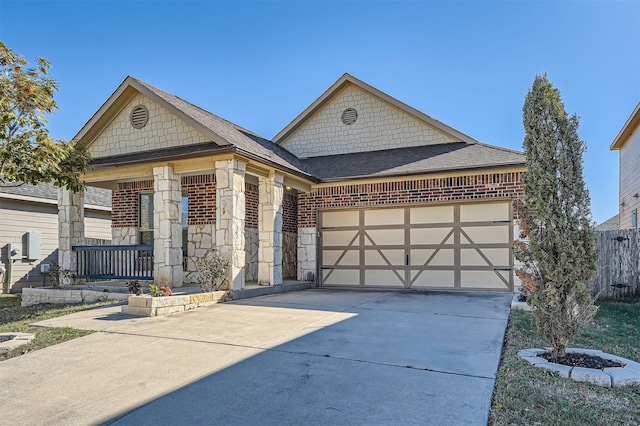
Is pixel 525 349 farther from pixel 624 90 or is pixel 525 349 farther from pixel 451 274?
pixel 624 90

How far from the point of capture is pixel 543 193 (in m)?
4.42

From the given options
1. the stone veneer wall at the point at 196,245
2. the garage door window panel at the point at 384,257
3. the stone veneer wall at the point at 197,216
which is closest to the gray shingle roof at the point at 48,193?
the stone veneer wall at the point at 197,216

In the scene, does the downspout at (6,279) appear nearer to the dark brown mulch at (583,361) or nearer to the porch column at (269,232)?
the porch column at (269,232)

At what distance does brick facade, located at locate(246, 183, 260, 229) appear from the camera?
11.9 m

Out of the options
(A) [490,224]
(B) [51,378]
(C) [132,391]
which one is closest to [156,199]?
(B) [51,378]

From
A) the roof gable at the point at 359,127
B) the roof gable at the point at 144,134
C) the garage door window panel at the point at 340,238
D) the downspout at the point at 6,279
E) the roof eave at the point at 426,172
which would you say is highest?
the roof gable at the point at 359,127

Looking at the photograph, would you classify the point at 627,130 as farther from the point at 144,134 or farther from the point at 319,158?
the point at 144,134

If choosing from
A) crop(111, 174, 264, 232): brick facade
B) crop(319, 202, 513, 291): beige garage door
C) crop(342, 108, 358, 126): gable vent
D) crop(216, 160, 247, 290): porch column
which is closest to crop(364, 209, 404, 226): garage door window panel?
crop(319, 202, 513, 291): beige garage door

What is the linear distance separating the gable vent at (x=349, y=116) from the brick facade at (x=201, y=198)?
5032 mm

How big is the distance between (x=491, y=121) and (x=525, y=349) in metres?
12.0

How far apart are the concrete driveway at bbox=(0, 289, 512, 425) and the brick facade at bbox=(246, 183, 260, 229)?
5046 mm

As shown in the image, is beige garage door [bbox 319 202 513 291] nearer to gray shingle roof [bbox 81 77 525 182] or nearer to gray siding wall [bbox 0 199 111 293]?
gray shingle roof [bbox 81 77 525 182]

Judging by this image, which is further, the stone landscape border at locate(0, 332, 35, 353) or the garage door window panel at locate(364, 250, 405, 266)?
the garage door window panel at locate(364, 250, 405, 266)

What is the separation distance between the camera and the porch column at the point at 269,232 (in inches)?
410
